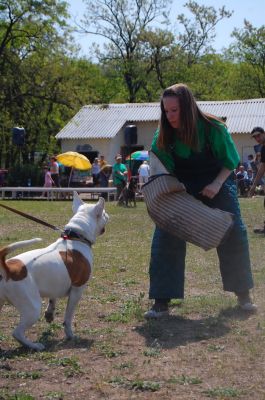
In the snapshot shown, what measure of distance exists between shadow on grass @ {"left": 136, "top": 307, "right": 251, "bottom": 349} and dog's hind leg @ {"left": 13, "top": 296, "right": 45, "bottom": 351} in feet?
2.82

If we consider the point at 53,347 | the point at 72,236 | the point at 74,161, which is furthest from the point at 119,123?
the point at 53,347

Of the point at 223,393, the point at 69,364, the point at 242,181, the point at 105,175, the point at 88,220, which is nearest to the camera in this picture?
the point at 223,393

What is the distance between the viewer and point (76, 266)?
529cm

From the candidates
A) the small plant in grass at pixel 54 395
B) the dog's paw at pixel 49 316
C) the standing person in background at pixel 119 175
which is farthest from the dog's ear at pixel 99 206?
the standing person in background at pixel 119 175

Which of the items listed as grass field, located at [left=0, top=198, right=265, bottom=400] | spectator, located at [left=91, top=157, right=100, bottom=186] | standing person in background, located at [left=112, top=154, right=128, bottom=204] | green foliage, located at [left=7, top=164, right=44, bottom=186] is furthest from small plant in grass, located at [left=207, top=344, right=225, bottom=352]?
green foliage, located at [left=7, top=164, right=44, bottom=186]

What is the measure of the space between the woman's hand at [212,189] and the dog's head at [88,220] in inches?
34.4

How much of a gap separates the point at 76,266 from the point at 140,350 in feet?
2.83

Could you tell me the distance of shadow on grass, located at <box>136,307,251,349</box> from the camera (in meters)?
→ 5.14

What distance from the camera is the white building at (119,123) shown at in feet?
128

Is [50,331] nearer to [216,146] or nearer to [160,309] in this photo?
[160,309]

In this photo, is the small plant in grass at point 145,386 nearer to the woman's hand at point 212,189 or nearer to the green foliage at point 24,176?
the woman's hand at point 212,189

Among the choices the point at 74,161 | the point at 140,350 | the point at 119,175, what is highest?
the point at 74,161

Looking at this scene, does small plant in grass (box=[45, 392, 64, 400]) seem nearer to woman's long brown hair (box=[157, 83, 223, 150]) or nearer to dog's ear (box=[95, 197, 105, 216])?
dog's ear (box=[95, 197, 105, 216])

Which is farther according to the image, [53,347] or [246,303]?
[246,303]
